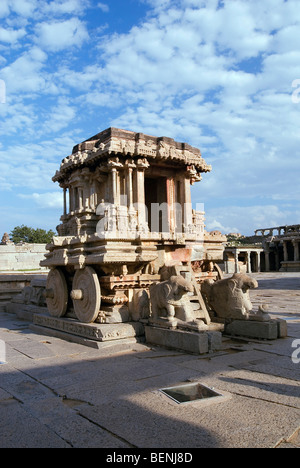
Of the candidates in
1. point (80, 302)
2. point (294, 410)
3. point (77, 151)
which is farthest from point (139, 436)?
point (77, 151)

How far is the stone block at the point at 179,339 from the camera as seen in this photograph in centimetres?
494

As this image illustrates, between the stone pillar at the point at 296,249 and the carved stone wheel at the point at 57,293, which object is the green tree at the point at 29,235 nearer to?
the stone pillar at the point at 296,249

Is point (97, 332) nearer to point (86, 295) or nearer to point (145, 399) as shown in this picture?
point (86, 295)

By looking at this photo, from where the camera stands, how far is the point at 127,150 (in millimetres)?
7570

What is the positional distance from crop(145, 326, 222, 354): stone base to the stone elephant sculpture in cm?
115

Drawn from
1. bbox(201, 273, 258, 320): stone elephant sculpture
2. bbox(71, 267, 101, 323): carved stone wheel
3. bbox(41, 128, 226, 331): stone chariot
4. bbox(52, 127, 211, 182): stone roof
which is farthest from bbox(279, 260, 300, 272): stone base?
bbox(71, 267, 101, 323): carved stone wheel

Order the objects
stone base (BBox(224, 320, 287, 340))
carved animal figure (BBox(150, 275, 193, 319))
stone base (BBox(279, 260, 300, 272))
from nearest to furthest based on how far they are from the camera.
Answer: carved animal figure (BBox(150, 275, 193, 319)) → stone base (BBox(224, 320, 287, 340)) → stone base (BBox(279, 260, 300, 272))

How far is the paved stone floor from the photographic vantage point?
106 inches

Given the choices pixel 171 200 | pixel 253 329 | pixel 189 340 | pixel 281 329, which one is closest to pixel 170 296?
pixel 189 340

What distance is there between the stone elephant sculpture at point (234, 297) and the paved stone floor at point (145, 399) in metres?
0.62

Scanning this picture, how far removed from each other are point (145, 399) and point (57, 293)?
15.1ft
